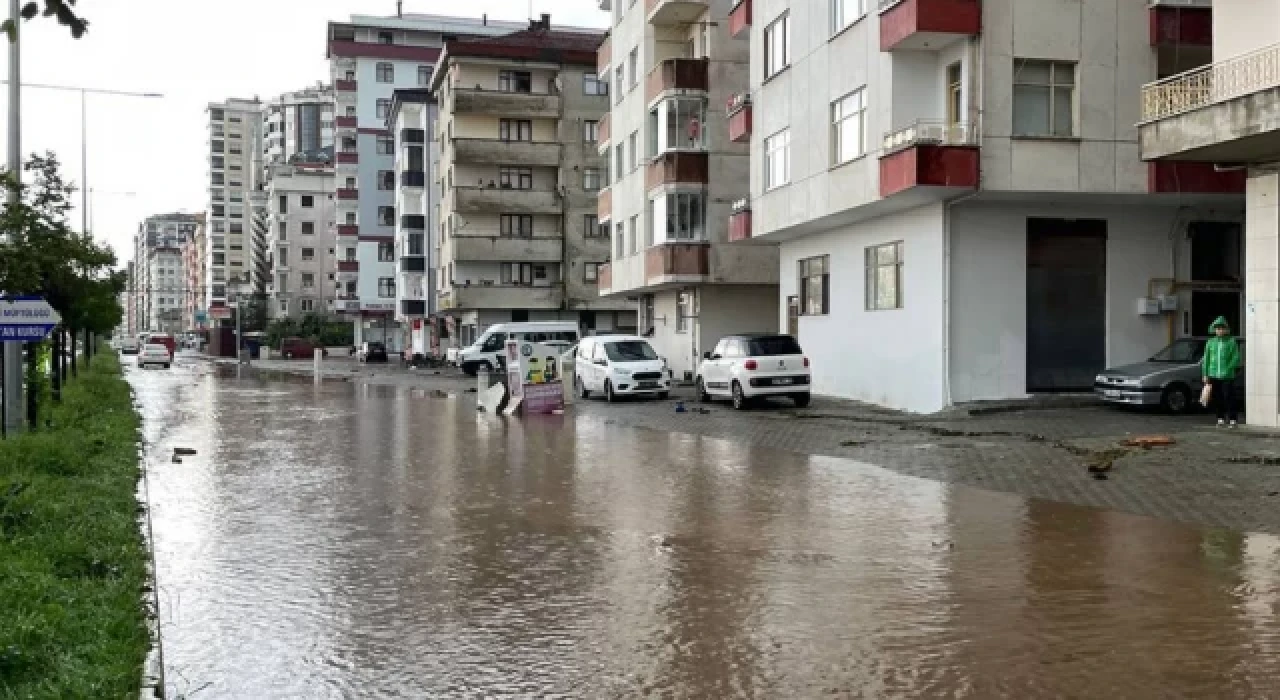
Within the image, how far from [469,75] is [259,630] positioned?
197 ft

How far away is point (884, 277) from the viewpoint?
83.3 feet

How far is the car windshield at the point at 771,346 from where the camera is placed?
83.9 ft

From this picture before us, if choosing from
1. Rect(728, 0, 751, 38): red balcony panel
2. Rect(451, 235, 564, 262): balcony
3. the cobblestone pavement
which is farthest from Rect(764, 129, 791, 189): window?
Rect(451, 235, 564, 262): balcony

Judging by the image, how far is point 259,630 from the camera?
21.8ft

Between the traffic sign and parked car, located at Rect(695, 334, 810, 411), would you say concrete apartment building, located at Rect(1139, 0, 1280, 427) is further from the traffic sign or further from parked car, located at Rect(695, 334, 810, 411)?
the traffic sign

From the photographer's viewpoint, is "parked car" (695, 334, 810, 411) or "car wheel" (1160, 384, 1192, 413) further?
"parked car" (695, 334, 810, 411)

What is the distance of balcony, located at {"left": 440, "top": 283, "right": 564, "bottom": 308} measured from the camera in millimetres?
62625

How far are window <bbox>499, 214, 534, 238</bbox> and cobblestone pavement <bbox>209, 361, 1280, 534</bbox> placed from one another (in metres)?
39.3

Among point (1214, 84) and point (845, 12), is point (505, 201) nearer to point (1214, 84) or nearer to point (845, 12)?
point (845, 12)

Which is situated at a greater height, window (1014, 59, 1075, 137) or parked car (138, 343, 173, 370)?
window (1014, 59, 1075, 137)

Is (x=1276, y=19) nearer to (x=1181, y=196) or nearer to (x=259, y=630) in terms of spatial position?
(x=1181, y=196)

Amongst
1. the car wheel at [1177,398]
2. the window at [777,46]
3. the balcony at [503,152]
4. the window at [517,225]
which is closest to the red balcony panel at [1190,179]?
the car wheel at [1177,398]

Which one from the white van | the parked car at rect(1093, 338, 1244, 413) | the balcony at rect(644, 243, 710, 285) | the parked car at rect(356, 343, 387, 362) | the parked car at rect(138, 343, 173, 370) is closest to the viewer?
the parked car at rect(1093, 338, 1244, 413)

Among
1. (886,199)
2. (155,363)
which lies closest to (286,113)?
(155,363)
